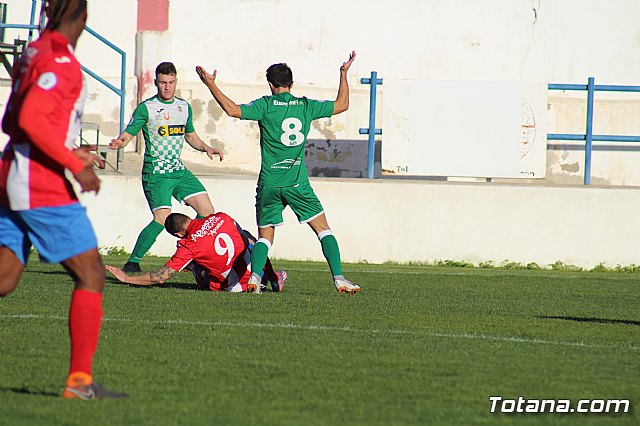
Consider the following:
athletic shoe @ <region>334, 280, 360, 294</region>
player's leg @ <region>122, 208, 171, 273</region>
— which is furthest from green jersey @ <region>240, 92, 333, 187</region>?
player's leg @ <region>122, 208, 171, 273</region>

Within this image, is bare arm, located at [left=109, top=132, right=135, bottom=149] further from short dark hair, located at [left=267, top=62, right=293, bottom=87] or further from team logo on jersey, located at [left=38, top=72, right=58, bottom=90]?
team logo on jersey, located at [left=38, top=72, right=58, bottom=90]

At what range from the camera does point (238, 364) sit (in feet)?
21.6

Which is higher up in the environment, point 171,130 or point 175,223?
point 171,130

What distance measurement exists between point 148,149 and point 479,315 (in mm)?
4557

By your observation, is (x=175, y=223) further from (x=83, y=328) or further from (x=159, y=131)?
(x=83, y=328)

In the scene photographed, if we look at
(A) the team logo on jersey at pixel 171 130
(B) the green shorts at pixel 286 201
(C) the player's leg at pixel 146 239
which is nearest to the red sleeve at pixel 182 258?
(B) the green shorts at pixel 286 201

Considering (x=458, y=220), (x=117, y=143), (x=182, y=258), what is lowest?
(x=182, y=258)

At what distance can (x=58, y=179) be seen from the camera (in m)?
5.43

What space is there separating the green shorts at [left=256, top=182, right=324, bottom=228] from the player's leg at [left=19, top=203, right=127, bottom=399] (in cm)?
563

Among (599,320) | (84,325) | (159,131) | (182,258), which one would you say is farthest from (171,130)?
(84,325)

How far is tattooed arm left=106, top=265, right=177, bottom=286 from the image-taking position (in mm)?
10656

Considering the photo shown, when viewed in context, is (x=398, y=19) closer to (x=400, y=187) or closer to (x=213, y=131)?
(x=213, y=131)

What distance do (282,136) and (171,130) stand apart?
6.07 feet

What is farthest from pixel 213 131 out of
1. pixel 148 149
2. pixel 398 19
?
pixel 148 149
